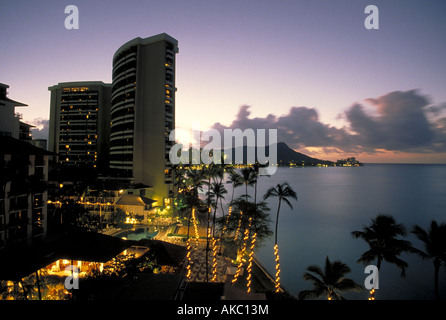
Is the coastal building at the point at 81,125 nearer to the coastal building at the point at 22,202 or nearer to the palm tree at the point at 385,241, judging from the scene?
the coastal building at the point at 22,202

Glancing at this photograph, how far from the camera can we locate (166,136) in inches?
2381

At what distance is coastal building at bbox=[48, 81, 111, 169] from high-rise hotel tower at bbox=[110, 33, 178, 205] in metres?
30.9

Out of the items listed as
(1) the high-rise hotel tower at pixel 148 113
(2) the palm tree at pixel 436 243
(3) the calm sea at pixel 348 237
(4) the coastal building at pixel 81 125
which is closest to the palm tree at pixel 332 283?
(2) the palm tree at pixel 436 243

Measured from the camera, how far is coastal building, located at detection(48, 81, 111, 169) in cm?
8912

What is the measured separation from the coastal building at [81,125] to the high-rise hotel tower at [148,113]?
30899 millimetres

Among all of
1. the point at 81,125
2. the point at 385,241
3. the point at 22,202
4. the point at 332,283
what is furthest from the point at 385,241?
the point at 81,125

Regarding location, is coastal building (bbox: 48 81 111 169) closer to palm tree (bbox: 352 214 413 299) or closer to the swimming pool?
the swimming pool

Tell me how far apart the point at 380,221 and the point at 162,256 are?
1798 cm

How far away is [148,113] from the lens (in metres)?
61.9

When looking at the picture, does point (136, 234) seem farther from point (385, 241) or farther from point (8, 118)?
point (385, 241)

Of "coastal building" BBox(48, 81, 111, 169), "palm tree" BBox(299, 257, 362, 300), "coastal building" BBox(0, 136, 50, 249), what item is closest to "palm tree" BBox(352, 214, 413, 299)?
"palm tree" BBox(299, 257, 362, 300)

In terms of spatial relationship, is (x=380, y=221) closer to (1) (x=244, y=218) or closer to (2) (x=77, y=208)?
(1) (x=244, y=218)

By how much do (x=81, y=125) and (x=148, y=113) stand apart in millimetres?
45741
